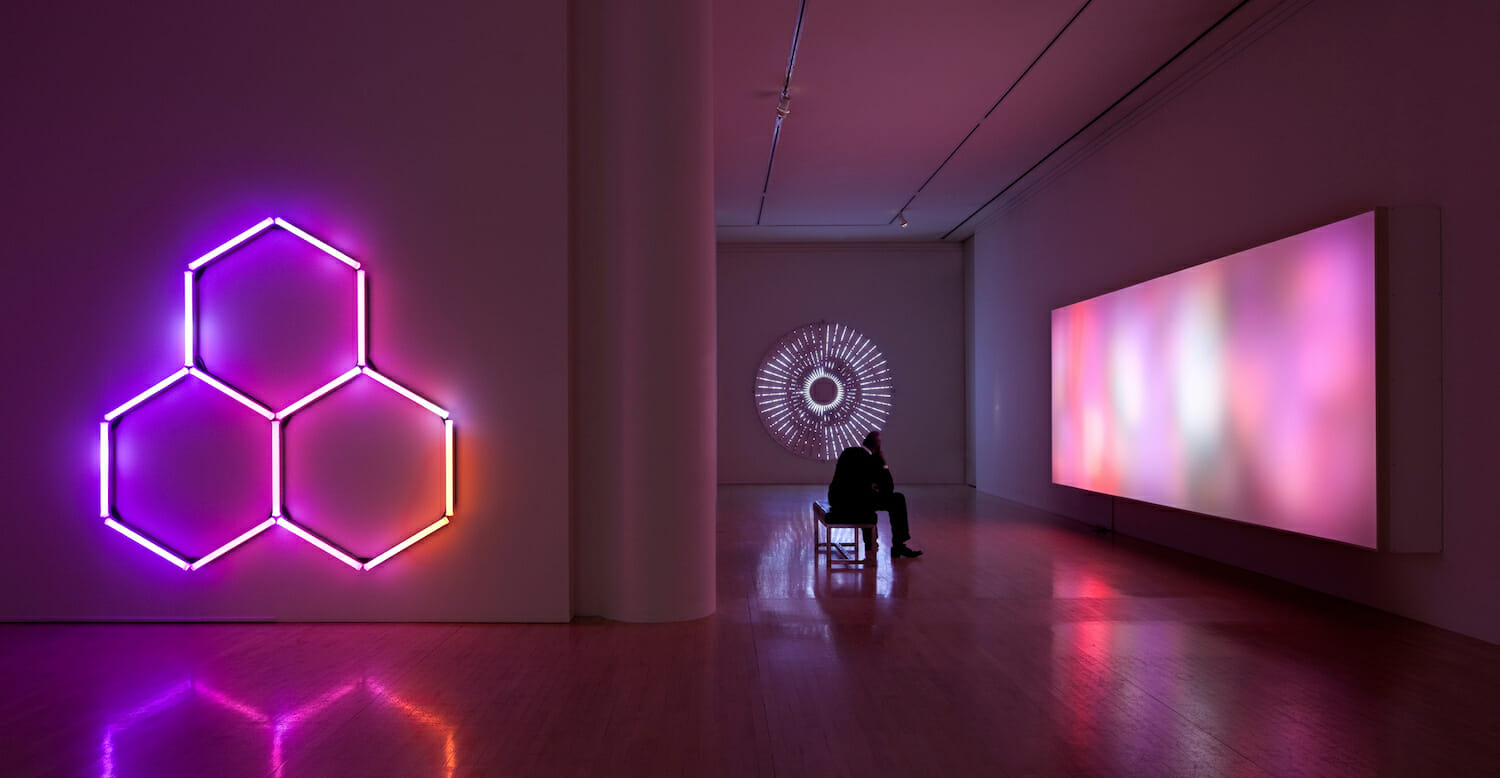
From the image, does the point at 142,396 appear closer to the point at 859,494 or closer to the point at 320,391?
the point at 320,391

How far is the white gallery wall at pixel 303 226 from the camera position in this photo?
200 inches

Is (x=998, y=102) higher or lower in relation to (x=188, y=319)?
higher

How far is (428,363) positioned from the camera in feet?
16.8

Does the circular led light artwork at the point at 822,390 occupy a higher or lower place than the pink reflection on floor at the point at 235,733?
higher

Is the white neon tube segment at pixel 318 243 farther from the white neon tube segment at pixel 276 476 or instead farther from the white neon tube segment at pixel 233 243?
the white neon tube segment at pixel 276 476

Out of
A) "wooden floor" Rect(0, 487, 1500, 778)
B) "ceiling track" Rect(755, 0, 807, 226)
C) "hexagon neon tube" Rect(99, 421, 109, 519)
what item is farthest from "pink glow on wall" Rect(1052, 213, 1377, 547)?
"hexagon neon tube" Rect(99, 421, 109, 519)

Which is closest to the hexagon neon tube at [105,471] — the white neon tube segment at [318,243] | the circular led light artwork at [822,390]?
the white neon tube segment at [318,243]

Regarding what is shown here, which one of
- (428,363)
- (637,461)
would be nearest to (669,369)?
(637,461)

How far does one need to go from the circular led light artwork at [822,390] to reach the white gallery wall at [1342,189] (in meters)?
5.12

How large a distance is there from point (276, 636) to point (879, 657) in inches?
121

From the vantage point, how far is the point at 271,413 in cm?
514

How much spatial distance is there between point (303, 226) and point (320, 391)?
3.01ft

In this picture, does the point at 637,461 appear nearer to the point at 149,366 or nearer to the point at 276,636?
the point at 276,636

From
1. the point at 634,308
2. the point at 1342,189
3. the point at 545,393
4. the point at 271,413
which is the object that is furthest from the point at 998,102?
the point at 271,413
